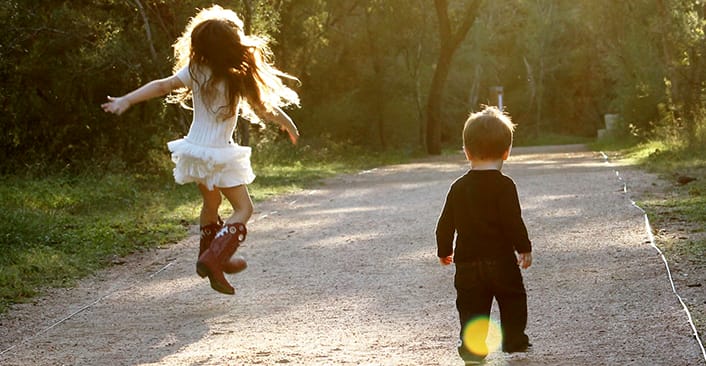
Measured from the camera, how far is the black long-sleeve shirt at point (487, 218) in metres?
5.86

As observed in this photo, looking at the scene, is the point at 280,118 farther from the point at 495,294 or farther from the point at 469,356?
the point at 469,356

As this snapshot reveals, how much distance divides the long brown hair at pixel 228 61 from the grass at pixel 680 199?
413 cm

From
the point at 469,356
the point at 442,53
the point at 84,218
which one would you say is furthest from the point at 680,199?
the point at 442,53

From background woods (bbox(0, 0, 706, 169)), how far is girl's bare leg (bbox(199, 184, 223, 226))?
43.5 ft

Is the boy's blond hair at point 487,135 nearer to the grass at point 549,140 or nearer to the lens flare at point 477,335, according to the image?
the lens flare at point 477,335

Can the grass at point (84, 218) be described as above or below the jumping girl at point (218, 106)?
below

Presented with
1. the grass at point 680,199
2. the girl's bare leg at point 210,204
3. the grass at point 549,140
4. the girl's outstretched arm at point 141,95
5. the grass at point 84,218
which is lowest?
the grass at point 549,140

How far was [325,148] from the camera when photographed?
35.5m

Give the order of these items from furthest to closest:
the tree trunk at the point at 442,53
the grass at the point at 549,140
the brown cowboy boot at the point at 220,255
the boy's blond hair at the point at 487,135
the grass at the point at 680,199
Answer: the grass at the point at 549,140
the tree trunk at the point at 442,53
the grass at the point at 680,199
the brown cowboy boot at the point at 220,255
the boy's blond hair at the point at 487,135

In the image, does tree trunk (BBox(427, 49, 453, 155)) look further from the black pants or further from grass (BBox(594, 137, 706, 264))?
the black pants

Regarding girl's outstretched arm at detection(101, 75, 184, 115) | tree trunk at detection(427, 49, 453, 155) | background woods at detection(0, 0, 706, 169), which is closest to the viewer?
girl's outstretched arm at detection(101, 75, 184, 115)

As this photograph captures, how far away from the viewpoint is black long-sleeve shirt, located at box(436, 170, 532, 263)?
5855mm

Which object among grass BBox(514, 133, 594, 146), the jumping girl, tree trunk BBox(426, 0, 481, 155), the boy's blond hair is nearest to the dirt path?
the jumping girl

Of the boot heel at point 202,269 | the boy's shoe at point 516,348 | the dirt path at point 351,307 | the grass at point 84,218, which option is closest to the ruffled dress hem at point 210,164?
the boot heel at point 202,269
